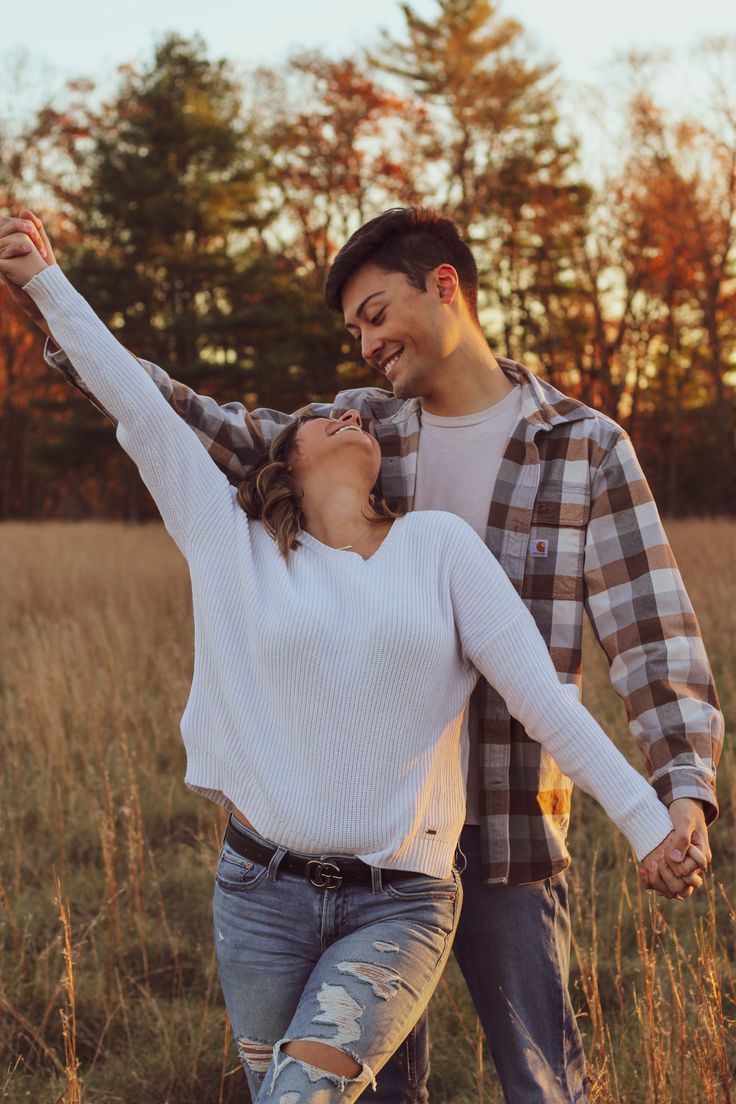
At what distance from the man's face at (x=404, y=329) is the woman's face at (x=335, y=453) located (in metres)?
0.27

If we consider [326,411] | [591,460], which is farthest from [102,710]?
[591,460]

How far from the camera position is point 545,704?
1.90 metres

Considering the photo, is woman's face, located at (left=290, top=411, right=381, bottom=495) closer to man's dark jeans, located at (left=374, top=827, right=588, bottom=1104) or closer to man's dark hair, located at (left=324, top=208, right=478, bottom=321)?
man's dark hair, located at (left=324, top=208, right=478, bottom=321)

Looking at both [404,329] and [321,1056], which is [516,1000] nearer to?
[321,1056]

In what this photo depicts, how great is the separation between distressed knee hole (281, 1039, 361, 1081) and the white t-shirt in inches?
44.4

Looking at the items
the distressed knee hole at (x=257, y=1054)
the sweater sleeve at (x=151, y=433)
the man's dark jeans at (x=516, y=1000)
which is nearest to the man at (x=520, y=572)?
the man's dark jeans at (x=516, y=1000)

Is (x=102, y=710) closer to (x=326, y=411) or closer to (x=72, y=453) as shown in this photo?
(x=326, y=411)

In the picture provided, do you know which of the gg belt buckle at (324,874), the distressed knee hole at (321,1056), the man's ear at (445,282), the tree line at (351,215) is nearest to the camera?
the distressed knee hole at (321,1056)

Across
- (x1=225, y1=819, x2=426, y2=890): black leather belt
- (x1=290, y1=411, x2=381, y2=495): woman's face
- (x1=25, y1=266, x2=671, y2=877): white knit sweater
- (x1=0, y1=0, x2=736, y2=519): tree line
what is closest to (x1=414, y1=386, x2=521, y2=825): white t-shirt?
Answer: (x1=290, y1=411, x2=381, y2=495): woman's face

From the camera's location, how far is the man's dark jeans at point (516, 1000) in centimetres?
210

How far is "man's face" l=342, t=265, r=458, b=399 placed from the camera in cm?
238

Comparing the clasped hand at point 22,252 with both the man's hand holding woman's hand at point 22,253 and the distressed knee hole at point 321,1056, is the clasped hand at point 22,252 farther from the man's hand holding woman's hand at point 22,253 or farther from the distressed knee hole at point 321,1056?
the distressed knee hole at point 321,1056

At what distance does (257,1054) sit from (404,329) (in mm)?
1552

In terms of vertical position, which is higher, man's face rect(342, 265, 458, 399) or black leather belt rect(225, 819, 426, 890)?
man's face rect(342, 265, 458, 399)
